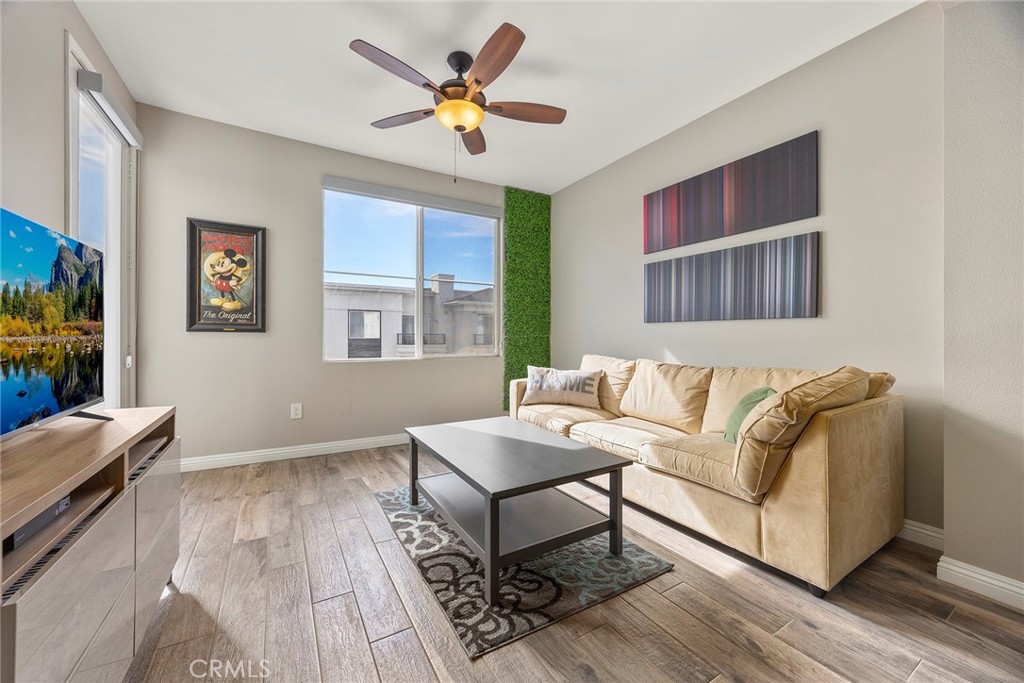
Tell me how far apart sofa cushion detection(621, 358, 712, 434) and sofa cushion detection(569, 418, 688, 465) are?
0.08 m

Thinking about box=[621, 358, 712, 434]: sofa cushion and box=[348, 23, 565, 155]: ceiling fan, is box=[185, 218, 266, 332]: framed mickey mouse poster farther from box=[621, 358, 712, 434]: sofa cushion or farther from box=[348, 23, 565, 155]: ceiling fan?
box=[621, 358, 712, 434]: sofa cushion

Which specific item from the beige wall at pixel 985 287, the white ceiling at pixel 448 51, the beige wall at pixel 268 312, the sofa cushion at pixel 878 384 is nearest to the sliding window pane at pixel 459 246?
the beige wall at pixel 268 312

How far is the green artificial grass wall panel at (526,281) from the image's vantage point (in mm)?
4516

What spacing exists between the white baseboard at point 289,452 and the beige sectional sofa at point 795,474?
219 centimetres

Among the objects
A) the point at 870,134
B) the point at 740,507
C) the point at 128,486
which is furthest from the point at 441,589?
the point at 870,134

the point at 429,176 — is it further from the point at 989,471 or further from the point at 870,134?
the point at 989,471

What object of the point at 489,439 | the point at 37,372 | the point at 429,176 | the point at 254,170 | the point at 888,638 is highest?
the point at 429,176

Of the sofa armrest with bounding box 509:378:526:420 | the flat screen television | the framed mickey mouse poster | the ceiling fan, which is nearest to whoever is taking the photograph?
the flat screen television

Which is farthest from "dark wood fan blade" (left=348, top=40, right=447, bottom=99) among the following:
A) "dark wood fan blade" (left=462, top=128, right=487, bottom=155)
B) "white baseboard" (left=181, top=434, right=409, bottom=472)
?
"white baseboard" (left=181, top=434, right=409, bottom=472)

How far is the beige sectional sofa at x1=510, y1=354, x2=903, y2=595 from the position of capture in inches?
63.6

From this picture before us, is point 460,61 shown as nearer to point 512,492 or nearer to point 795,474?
point 512,492

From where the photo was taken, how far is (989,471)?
1.69m

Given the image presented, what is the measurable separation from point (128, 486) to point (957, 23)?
3536mm

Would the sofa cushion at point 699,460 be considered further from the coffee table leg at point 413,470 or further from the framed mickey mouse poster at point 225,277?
the framed mickey mouse poster at point 225,277
